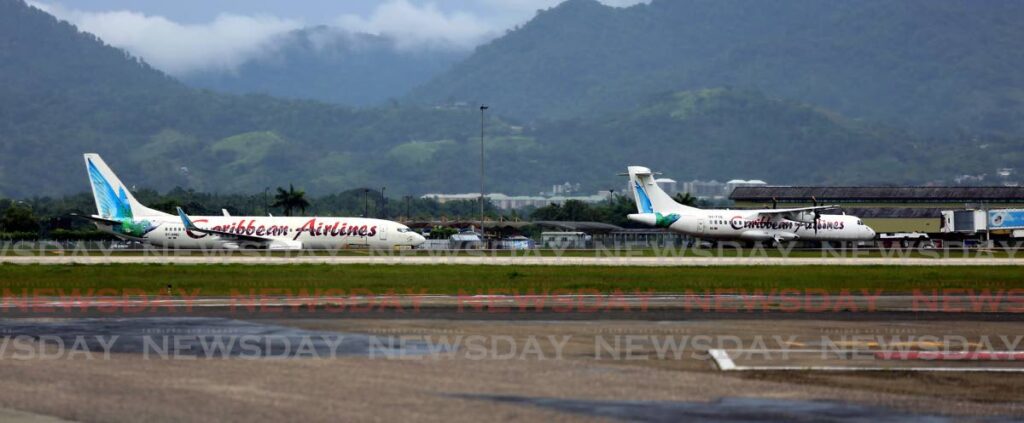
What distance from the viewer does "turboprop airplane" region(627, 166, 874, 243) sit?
11025cm

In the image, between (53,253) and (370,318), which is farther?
(53,253)

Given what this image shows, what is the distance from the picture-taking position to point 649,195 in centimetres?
11462

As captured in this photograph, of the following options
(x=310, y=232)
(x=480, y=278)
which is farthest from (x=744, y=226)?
(x=480, y=278)

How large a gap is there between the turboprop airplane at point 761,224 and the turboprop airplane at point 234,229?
21758 mm

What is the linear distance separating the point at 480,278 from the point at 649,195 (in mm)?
58703

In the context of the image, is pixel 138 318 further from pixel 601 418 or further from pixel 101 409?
pixel 601 418

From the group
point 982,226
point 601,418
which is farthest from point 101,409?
point 982,226

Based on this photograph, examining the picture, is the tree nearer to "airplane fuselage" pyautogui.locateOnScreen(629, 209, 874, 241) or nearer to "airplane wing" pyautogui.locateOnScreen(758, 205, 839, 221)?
"airplane fuselage" pyautogui.locateOnScreen(629, 209, 874, 241)

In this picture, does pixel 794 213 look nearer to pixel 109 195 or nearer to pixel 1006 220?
pixel 1006 220

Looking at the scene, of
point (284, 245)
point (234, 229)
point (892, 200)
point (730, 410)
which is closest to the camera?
point (730, 410)

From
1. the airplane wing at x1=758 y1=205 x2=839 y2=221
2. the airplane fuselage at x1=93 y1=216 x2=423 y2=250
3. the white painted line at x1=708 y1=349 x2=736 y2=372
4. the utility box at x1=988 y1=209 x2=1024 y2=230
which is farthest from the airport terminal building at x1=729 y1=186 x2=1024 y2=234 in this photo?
the white painted line at x1=708 y1=349 x2=736 y2=372

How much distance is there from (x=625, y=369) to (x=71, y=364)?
366 inches

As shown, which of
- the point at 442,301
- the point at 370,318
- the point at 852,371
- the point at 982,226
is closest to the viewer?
the point at 852,371

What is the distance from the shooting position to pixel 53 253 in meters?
94.1
